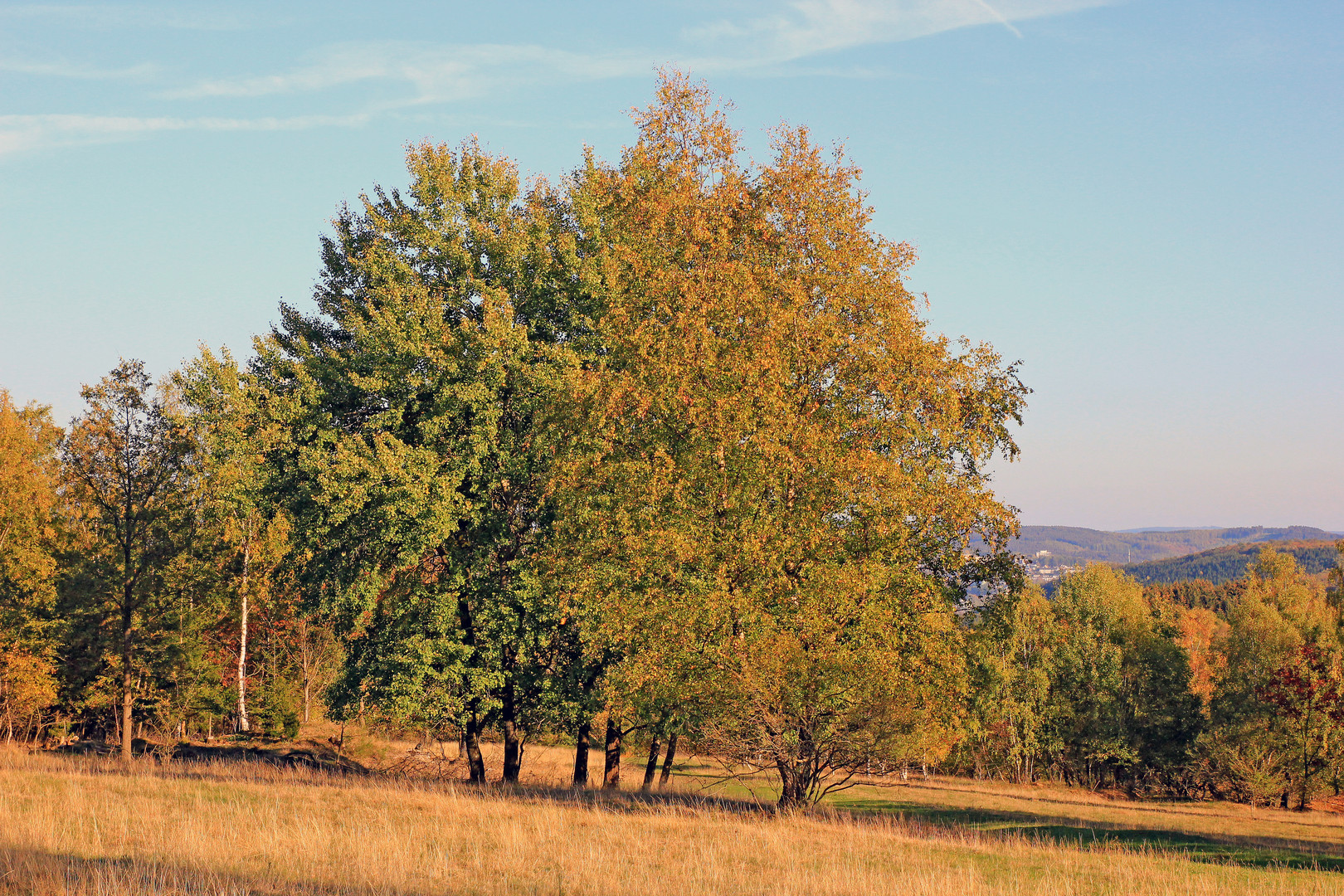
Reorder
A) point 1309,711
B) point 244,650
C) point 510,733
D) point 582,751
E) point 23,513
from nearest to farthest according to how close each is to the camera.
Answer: point 510,733, point 582,751, point 23,513, point 244,650, point 1309,711

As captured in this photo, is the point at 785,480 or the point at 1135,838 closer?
the point at 785,480

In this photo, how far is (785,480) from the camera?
22.0 m

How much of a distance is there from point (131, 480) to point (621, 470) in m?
27.0

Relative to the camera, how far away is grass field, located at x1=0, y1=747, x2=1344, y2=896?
12.3m

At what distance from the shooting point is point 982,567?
2625 centimetres

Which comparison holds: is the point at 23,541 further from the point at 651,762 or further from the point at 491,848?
the point at 491,848

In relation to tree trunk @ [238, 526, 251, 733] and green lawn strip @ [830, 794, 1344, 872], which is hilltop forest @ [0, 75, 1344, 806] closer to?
green lawn strip @ [830, 794, 1344, 872]

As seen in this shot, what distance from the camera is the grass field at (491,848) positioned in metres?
12.3

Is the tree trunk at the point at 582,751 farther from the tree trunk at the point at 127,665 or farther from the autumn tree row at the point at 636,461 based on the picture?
the tree trunk at the point at 127,665

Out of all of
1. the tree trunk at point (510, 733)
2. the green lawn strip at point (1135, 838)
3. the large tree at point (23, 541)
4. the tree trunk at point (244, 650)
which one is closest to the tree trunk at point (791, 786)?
the green lawn strip at point (1135, 838)

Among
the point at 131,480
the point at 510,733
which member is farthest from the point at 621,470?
the point at 131,480

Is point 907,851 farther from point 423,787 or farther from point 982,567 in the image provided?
point 423,787

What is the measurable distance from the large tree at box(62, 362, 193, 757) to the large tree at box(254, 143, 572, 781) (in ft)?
36.2

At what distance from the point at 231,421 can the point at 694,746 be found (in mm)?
16710
